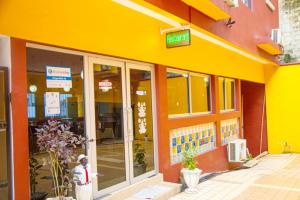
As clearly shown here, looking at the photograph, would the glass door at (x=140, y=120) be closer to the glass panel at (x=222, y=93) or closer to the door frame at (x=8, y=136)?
the door frame at (x=8, y=136)

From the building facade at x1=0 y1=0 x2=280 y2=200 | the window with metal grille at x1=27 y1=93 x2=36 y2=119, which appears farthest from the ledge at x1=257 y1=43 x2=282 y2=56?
the window with metal grille at x1=27 y1=93 x2=36 y2=119

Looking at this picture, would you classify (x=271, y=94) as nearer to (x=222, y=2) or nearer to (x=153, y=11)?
(x=222, y=2)

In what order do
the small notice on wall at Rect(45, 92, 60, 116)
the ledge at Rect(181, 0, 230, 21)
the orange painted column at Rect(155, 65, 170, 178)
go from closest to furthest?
the small notice on wall at Rect(45, 92, 60, 116)
the ledge at Rect(181, 0, 230, 21)
the orange painted column at Rect(155, 65, 170, 178)

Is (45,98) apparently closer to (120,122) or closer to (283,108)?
(120,122)

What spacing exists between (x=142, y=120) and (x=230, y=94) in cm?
547

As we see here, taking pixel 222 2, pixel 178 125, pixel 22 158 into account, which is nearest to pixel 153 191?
pixel 178 125

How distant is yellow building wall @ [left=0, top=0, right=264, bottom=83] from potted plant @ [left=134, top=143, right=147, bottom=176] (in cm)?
176

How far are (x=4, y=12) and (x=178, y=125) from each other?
183 inches

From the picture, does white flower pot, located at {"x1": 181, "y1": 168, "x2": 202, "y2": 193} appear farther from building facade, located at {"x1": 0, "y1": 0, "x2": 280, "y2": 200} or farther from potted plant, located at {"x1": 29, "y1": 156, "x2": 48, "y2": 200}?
A: potted plant, located at {"x1": 29, "y1": 156, "x2": 48, "y2": 200}

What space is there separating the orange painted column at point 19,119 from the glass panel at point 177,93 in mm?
3817

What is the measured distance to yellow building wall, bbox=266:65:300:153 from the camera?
11508mm

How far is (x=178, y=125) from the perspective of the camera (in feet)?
23.5

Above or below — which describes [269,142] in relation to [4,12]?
below

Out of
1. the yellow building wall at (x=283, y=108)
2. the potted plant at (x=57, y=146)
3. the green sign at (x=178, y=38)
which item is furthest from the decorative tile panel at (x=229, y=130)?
the potted plant at (x=57, y=146)
